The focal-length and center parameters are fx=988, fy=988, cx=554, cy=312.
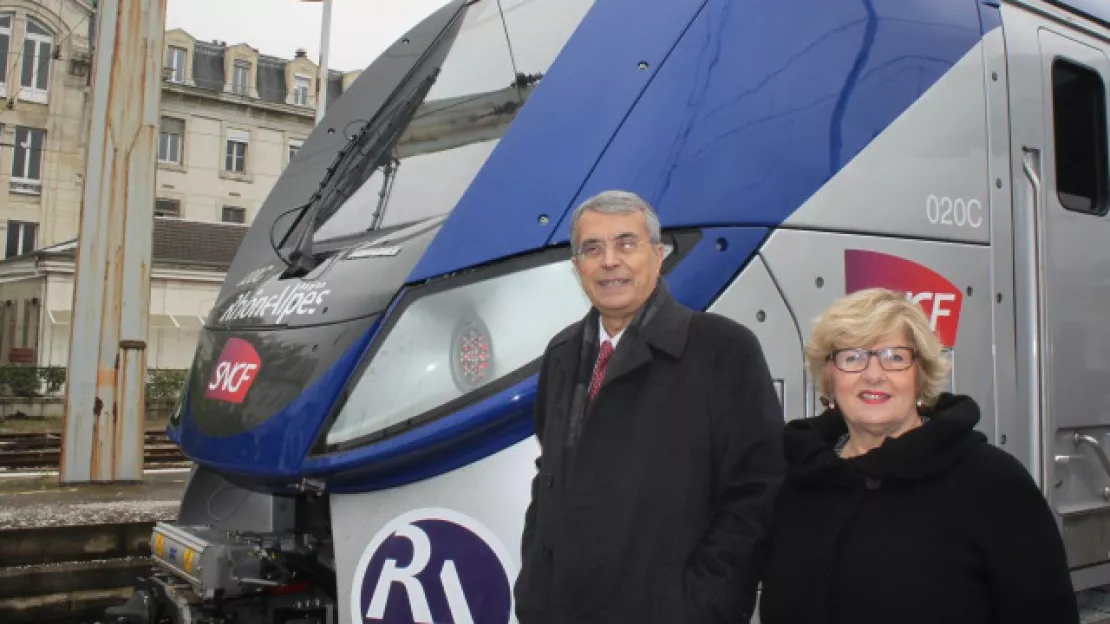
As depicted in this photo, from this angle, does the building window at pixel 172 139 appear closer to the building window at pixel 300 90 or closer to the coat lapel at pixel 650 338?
the building window at pixel 300 90

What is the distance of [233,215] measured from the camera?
34312 millimetres

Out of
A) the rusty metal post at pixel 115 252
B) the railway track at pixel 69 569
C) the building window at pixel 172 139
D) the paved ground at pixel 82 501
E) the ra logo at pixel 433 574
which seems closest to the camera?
the ra logo at pixel 433 574

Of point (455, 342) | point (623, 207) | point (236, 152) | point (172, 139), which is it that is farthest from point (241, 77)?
point (623, 207)

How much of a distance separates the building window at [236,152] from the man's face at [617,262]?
113 feet

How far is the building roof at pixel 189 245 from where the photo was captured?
26.3 metres

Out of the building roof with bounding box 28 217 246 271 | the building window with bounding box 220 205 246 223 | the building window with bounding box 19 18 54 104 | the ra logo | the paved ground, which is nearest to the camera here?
the ra logo

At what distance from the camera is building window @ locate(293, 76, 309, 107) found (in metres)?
37.4

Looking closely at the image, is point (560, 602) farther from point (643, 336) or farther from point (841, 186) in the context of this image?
point (841, 186)

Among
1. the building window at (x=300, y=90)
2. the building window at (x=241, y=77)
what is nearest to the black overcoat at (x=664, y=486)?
the building window at (x=241, y=77)

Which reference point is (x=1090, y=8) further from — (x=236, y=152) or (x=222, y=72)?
(x=222, y=72)

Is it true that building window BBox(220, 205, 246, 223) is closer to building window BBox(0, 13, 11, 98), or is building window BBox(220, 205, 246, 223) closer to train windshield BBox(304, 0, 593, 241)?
building window BBox(0, 13, 11, 98)

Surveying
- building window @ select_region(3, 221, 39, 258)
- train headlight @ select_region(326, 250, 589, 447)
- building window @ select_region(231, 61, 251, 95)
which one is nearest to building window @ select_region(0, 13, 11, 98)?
building window @ select_region(3, 221, 39, 258)

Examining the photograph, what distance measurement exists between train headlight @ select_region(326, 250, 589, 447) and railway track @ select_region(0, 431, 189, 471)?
924 centimetres

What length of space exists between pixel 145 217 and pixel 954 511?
25.7 feet
